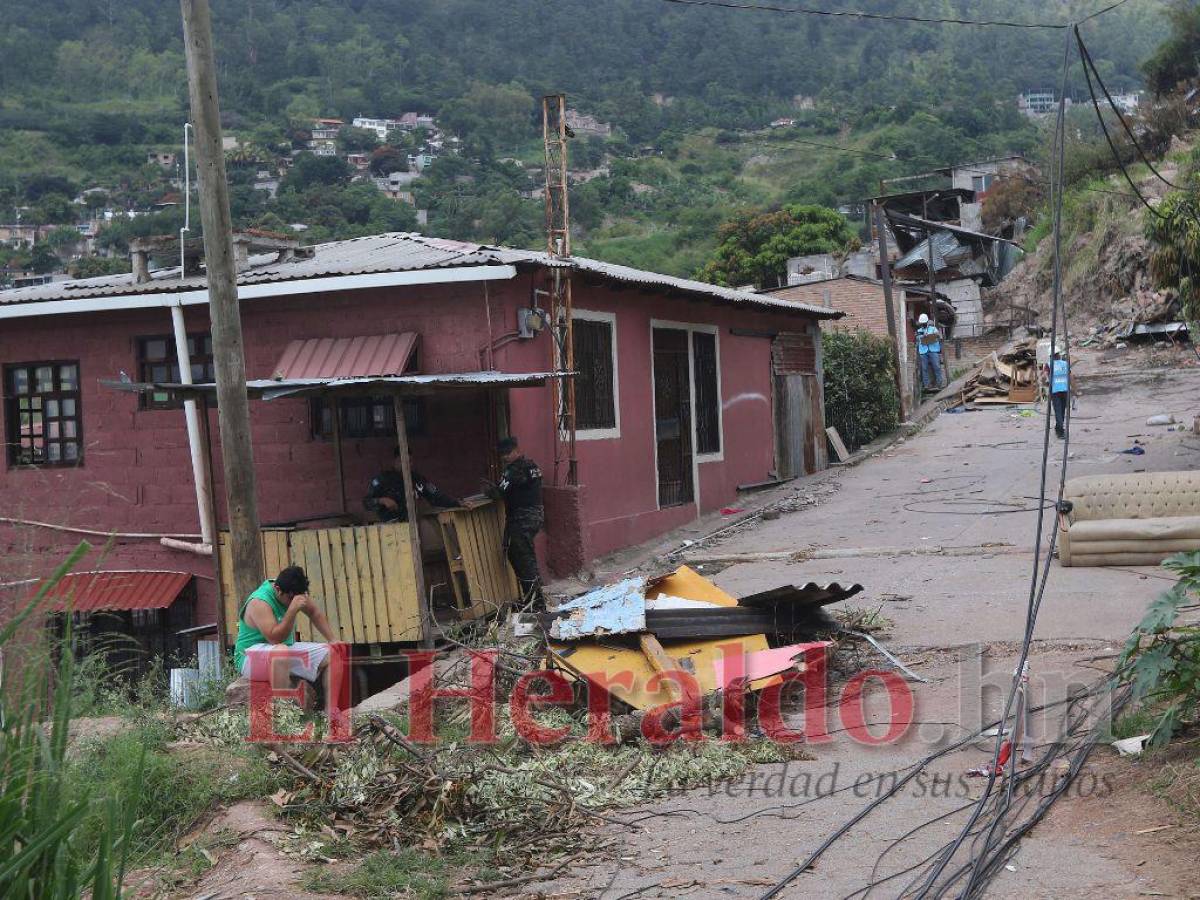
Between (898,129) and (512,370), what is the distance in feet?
222

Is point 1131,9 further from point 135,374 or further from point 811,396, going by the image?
point 135,374

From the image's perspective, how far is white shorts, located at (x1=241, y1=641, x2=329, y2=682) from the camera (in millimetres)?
8227

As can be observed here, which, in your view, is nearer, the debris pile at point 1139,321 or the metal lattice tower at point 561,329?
the metal lattice tower at point 561,329

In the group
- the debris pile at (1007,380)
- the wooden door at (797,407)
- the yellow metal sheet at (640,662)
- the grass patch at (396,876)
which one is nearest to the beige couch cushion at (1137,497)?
the yellow metal sheet at (640,662)

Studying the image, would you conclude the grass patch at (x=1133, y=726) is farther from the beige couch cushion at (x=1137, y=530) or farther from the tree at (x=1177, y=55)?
the tree at (x=1177, y=55)

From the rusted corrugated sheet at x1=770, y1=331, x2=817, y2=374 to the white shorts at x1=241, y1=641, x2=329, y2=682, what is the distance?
13424 millimetres

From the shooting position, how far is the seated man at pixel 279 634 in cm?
821

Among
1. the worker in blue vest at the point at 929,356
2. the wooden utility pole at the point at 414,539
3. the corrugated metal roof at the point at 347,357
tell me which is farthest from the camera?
the worker in blue vest at the point at 929,356

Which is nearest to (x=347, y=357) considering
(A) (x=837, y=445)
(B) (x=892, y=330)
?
(A) (x=837, y=445)

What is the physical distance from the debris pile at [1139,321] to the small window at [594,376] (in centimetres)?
1771

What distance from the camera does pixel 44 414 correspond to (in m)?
14.0

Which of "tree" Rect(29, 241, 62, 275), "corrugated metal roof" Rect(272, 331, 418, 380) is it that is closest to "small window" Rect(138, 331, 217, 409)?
"corrugated metal roof" Rect(272, 331, 418, 380)

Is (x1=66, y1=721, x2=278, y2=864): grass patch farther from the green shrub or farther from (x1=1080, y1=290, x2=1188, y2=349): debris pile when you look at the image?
(x1=1080, y1=290, x2=1188, y2=349): debris pile

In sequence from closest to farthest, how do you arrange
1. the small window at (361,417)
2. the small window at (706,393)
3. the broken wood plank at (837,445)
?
the small window at (361,417) < the small window at (706,393) < the broken wood plank at (837,445)
